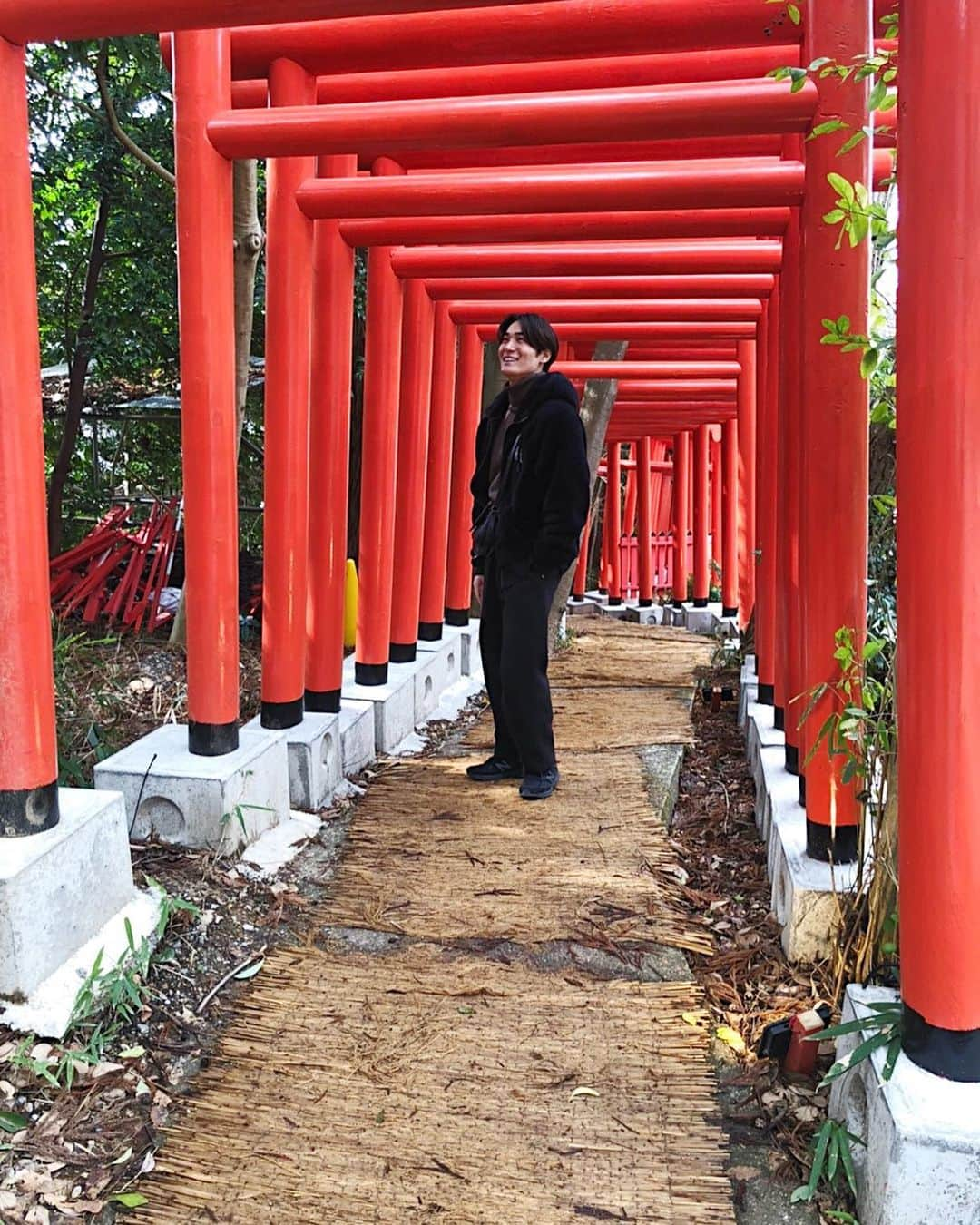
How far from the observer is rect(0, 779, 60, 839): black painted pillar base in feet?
8.26

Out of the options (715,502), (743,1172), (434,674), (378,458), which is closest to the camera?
(743,1172)

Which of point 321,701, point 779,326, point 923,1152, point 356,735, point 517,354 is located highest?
point 779,326

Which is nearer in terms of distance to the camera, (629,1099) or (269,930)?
(629,1099)

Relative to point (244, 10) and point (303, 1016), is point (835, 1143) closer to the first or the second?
point (303, 1016)

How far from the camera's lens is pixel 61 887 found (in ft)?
8.25

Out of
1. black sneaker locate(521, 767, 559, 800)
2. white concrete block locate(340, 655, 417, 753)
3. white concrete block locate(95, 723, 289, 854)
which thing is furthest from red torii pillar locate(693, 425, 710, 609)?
white concrete block locate(95, 723, 289, 854)

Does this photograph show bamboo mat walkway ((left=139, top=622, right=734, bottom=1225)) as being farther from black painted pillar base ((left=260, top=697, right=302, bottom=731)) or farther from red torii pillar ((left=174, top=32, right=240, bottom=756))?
red torii pillar ((left=174, top=32, right=240, bottom=756))

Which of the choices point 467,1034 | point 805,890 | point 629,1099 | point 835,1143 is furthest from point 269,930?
point 835,1143

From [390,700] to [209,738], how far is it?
1.69 m

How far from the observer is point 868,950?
2.34 metres

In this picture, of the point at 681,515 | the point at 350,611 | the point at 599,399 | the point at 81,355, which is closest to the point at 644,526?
the point at 681,515

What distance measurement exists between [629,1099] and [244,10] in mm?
2642

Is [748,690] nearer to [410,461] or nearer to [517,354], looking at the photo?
[410,461]

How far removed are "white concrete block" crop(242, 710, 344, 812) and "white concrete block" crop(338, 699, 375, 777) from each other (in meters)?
0.17
